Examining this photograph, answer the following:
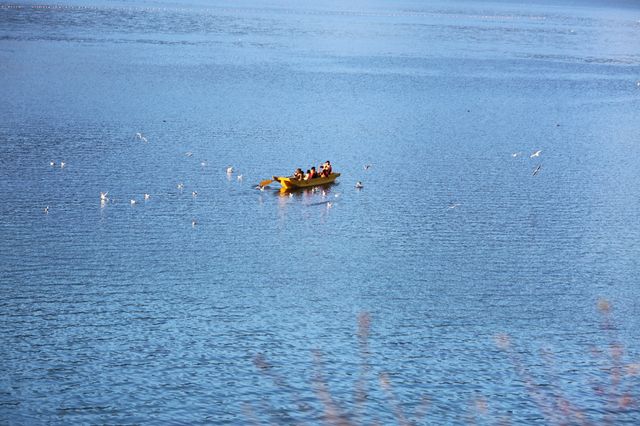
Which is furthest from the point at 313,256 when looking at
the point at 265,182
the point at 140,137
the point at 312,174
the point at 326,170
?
the point at 140,137

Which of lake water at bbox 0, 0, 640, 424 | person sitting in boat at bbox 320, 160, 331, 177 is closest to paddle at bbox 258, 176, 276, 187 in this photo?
lake water at bbox 0, 0, 640, 424

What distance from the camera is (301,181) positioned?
51.2 m

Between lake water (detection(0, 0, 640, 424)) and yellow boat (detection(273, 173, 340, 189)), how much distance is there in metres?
0.75

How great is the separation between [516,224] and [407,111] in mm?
32337

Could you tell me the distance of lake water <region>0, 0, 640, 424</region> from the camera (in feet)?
95.4

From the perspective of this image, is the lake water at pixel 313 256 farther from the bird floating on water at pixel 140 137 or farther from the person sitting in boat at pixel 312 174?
the person sitting in boat at pixel 312 174

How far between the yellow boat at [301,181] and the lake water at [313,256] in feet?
2.47

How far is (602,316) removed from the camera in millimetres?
35750

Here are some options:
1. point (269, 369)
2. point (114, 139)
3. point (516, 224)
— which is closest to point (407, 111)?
point (114, 139)

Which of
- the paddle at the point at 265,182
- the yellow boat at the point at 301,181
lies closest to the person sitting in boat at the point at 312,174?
the yellow boat at the point at 301,181

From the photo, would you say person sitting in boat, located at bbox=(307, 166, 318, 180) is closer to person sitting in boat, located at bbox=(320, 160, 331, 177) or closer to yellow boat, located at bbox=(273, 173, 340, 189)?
yellow boat, located at bbox=(273, 173, 340, 189)

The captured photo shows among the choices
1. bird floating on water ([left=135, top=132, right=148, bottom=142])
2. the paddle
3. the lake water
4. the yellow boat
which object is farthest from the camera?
bird floating on water ([left=135, top=132, right=148, bottom=142])

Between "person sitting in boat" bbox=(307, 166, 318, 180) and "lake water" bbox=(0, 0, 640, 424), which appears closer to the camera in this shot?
"lake water" bbox=(0, 0, 640, 424)

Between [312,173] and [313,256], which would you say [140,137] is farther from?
[313,256]
